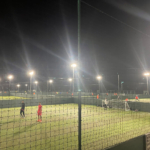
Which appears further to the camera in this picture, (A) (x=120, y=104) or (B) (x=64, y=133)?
(A) (x=120, y=104)

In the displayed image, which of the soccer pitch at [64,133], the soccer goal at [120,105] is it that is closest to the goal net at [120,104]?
the soccer goal at [120,105]

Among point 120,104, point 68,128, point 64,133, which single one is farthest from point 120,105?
point 64,133

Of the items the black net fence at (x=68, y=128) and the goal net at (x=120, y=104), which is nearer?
the black net fence at (x=68, y=128)

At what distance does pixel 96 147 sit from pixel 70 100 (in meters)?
18.7

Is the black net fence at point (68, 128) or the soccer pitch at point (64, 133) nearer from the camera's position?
Result: the soccer pitch at point (64, 133)

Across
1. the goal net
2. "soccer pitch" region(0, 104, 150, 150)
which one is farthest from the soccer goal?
"soccer pitch" region(0, 104, 150, 150)

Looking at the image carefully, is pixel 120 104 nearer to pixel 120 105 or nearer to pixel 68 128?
pixel 120 105

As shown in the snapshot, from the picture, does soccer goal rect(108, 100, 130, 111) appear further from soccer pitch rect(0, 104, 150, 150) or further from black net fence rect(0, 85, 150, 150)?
soccer pitch rect(0, 104, 150, 150)

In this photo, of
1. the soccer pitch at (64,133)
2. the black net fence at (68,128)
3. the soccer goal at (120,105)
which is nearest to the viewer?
the soccer pitch at (64,133)

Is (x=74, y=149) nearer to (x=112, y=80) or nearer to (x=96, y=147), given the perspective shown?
(x=96, y=147)

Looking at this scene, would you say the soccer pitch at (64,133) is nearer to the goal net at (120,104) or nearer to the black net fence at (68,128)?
the black net fence at (68,128)

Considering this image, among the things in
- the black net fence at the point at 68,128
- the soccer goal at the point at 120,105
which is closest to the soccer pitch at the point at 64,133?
the black net fence at the point at 68,128

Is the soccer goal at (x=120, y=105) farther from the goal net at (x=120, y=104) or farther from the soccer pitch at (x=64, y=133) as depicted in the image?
the soccer pitch at (x=64, y=133)

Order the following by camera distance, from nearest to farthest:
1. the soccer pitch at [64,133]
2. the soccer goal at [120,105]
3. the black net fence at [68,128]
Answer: the soccer pitch at [64,133] → the black net fence at [68,128] → the soccer goal at [120,105]
